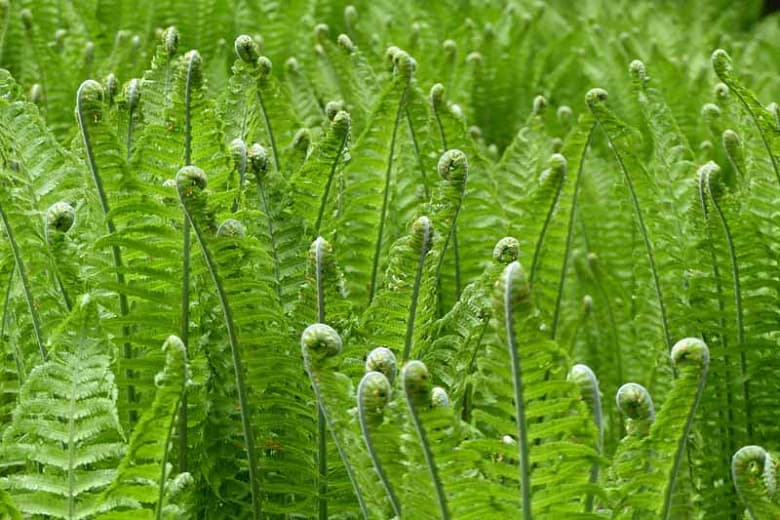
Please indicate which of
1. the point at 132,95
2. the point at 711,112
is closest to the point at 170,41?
the point at 132,95

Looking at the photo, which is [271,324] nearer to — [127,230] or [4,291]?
[127,230]

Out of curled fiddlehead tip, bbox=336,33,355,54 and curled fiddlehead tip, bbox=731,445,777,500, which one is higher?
curled fiddlehead tip, bbox=336,33,355,54

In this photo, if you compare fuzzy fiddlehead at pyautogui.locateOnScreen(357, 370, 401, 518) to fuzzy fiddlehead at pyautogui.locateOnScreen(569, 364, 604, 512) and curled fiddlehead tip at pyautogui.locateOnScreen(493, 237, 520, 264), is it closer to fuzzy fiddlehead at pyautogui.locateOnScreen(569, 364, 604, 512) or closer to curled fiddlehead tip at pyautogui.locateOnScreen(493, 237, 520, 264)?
fuzzy fiddlehead at pyautogui.locateOnScreen(569, 364, 604, 512)

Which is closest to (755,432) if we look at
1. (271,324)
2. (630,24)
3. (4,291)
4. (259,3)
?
(271,324)

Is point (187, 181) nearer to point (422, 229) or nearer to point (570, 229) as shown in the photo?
point (422, 229)

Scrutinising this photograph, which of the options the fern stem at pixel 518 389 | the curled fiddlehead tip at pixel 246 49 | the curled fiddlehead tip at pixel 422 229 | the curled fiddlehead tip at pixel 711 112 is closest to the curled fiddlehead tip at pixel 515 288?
the fern stem at pixel 518 389

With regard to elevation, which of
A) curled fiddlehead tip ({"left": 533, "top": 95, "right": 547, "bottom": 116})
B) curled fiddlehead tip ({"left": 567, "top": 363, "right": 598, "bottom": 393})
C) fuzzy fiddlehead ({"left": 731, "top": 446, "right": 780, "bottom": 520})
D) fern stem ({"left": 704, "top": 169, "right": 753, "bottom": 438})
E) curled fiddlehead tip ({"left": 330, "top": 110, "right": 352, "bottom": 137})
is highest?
curled fiddlehead tip ({"left": 533, "top": 95, "right": 547, "bottom": 116})

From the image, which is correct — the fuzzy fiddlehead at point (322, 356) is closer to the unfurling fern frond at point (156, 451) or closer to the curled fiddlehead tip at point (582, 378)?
the unfurling fern frond at point (156, 451)

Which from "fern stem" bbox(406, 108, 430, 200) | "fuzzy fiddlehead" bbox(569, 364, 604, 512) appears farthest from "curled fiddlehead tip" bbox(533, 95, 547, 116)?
"fuzzy fiddlehead" bbox(569, 364, 604, 512)
